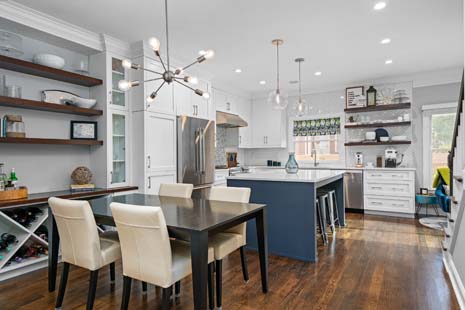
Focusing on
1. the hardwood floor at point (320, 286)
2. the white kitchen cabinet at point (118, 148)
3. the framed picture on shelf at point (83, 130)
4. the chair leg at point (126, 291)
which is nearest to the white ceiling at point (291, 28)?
the white kitchen cabinet at point (118, 148)

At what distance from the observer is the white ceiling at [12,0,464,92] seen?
292 centimetres

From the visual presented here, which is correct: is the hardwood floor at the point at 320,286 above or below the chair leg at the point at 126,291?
below

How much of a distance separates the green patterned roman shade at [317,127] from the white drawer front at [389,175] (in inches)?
48.0

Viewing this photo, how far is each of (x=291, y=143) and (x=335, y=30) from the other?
373 cm

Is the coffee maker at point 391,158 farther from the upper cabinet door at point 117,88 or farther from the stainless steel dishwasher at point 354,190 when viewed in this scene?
the upper cabinet door at point 117,88

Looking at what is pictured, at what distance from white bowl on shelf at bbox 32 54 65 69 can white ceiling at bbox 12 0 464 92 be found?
467mm

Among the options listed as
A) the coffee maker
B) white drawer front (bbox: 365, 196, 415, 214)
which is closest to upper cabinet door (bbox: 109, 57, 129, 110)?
white drawer front (bbox: 365, 196, 415, 214)

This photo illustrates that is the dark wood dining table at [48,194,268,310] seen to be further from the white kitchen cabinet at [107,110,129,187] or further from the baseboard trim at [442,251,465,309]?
the baseboard trim at [442,251,465,309]

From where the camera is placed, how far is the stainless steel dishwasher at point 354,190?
5684mm

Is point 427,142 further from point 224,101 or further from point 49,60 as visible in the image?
point 49,60

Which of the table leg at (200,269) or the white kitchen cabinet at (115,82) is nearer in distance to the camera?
the table leg at (200,269)

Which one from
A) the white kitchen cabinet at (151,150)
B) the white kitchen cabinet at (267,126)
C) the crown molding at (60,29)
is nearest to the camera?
the crown molding at (60,29)

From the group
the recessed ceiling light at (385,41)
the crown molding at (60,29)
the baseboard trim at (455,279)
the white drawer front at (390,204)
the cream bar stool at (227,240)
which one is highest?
the recessed ceiling light at (385,41)

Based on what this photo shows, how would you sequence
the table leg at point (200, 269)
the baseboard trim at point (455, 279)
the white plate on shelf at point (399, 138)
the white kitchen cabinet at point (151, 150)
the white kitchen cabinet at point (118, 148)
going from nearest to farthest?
the table leg at point (200, 269) → the baseboard trim at point (455, 279) → the white kitchen cabinet at point (118, 148) → the white kitchen cabinet at point (151, 150) → the white plate on shelf at point (399, 138)
